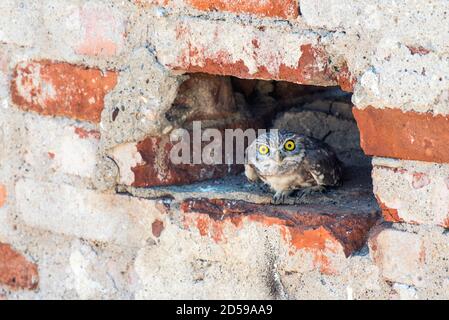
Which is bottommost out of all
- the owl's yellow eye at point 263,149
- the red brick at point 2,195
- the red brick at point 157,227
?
the red brick at point 157,227

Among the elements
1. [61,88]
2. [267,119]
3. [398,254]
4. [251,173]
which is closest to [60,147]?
[61,88]

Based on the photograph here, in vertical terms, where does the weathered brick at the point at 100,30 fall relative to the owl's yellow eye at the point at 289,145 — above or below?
above

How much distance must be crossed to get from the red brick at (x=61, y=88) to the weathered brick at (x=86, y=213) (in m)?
0.20

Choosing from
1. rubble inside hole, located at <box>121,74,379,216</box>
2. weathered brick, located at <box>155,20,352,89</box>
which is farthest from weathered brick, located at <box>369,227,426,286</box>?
weathered brick, located at <box>155,20,352,89</box>

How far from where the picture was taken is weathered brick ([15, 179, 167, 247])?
2.29 m

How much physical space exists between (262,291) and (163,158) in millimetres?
418

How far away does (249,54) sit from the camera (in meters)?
2.02

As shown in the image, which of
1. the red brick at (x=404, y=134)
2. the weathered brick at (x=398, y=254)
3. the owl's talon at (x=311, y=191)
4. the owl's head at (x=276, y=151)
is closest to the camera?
the red brick at (x=404, y=134)

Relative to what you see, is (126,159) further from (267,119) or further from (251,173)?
(267,119)

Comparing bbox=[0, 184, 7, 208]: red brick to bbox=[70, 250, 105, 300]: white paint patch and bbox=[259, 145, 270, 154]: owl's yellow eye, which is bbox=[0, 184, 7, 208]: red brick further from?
bbox=[259, 145, 270, 154]: owl's yellow eye

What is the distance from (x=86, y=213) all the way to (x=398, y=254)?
0.84 m

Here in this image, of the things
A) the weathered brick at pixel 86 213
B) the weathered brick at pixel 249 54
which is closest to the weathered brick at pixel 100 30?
the weathered brick at pixel 249 54

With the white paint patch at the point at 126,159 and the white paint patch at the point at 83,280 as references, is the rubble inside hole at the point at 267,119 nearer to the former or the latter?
the white paint patch at the point at 126,159

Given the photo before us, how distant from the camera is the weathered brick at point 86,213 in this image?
7.50ft
